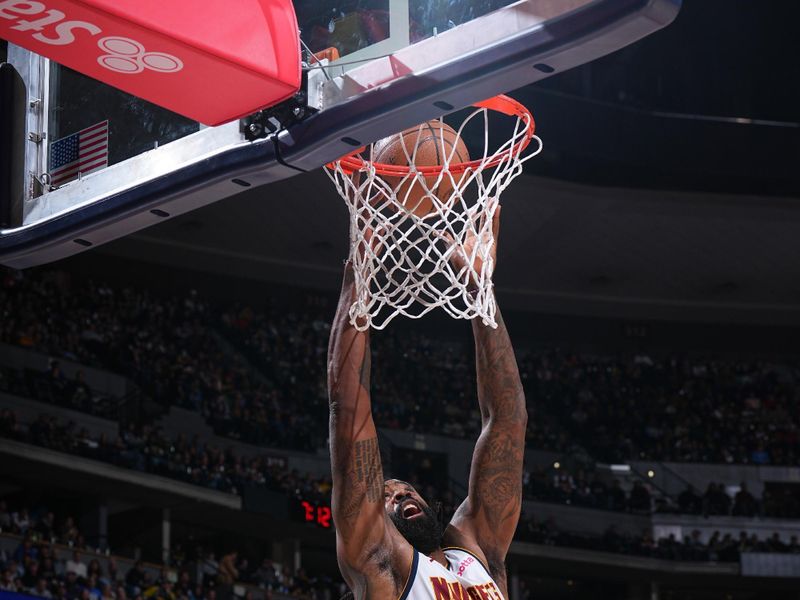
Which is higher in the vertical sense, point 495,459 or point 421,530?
point 495,459

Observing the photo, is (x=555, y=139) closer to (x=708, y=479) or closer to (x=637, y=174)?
(x=637, y=174)

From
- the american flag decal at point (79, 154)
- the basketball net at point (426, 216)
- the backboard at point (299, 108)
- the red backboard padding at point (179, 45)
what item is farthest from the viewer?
the basketball net at point (426, 216)

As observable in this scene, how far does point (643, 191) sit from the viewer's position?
1877 centimetres

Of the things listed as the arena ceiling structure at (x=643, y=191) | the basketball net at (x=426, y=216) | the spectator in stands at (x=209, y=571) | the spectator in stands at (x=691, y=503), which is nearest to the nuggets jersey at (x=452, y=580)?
the basketball net at (x=426, y=216)

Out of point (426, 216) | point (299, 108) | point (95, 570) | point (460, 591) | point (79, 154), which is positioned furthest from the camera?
point (95, 570)

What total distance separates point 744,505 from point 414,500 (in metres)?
16.7

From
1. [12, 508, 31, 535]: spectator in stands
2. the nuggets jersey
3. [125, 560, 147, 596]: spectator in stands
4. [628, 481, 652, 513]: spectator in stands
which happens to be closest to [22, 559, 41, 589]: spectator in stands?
[12, 508, 31, 535]: spectator in stands

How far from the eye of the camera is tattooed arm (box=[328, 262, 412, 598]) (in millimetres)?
3686

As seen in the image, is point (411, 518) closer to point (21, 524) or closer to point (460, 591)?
point (460, 591)

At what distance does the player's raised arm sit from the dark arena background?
9.51 m

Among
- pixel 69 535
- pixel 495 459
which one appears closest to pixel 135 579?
pixel 69 535

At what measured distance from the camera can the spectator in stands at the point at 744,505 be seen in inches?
771

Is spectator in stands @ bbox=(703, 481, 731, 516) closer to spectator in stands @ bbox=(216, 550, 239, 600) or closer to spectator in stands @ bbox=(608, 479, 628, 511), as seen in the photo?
spectator in stands @ bbox=(608, 479, 628, 511)

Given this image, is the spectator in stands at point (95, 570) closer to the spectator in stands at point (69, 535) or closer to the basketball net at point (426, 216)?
the spectator in stands at point (69, 535)
